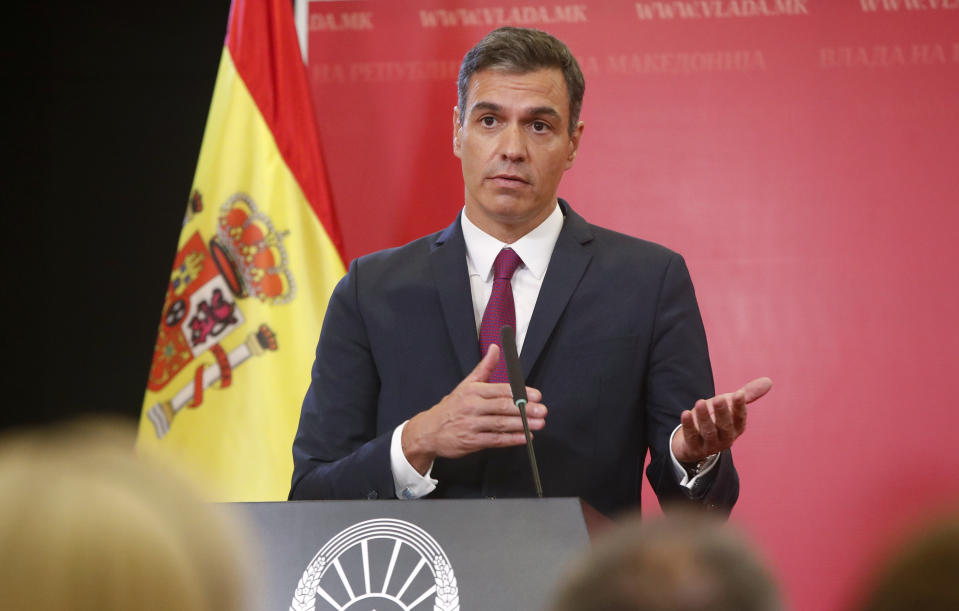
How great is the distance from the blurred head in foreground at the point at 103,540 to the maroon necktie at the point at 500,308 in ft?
4.72

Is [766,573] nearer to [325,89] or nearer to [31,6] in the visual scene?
[325,89]

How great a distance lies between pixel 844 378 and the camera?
3137mm

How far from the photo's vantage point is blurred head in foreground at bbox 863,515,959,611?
478 millimetres

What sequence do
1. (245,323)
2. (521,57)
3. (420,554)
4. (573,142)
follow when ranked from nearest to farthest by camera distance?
(420,554) < (521,57) < (573,142) < (245,323)

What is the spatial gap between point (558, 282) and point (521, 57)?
0.49 m

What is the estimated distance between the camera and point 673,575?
20.2 inches

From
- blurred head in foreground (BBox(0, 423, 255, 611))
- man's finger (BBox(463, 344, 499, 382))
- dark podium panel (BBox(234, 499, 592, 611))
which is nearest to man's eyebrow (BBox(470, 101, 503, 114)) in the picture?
man's finger (BBox(463, 344, 499, 382))

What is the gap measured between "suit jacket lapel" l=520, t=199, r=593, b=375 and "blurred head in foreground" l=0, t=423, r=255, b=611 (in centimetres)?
144

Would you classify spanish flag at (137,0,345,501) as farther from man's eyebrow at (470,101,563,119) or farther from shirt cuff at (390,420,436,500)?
shirt cuff at (390,420,436,500)

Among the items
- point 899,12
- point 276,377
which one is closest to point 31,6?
point 276,377

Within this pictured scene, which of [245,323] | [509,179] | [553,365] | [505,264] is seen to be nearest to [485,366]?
[553,365]

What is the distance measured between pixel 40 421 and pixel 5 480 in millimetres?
3469

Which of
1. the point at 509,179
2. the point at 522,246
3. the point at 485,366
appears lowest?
the point at 485,366

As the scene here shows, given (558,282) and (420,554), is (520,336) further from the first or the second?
(420,554)
